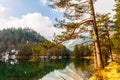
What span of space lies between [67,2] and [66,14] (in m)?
1.10

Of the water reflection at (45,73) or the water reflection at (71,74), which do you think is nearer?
the water reflection at (71,74)

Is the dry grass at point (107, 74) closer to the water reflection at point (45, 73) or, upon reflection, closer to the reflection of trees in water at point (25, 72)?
the water reflection at point (45, 73)

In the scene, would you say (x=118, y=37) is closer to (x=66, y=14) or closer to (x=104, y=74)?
(x=66, y=14)

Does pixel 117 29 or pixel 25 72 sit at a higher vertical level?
pixel 117 29

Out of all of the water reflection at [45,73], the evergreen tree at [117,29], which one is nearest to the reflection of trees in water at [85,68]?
the water reflection at [45,73]

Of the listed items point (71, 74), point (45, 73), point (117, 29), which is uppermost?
point (117, 29)

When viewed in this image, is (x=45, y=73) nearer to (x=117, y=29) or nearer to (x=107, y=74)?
(x=117, y=29)

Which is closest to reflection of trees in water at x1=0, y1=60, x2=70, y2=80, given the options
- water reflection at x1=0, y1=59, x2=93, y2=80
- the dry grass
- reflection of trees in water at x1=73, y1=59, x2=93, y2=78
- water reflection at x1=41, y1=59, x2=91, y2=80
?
water reflection at x1=0, y1=59, x2=93, y2=80

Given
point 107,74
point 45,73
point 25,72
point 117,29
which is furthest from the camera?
point 25,72

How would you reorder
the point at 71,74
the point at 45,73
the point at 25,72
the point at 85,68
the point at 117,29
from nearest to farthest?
the point at 71,74 → the point at 117,29 → the point at 85,68 → the point at 45,73 → the point at 25,72

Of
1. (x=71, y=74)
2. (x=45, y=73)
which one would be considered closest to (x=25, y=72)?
(x=45, y=73)

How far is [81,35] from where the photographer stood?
19516mm

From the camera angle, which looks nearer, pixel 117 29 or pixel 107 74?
pixel 107 74

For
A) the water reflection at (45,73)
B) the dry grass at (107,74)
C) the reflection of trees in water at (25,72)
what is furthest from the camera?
the reflection of trees in water at (25,72)
